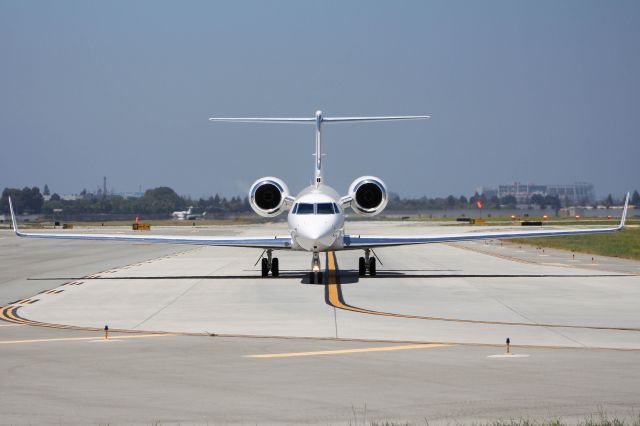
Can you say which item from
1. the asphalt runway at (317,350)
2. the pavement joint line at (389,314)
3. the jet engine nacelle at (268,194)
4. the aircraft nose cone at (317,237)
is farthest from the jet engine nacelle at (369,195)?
the aircraft nose cone at (317,237)

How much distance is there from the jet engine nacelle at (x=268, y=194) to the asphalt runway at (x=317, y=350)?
2984 millimetres

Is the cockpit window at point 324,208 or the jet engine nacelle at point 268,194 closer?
the cockpit window at point 324,208

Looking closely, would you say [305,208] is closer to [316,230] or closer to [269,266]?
[316,230]

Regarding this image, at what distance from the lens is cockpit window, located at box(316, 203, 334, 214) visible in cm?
3008

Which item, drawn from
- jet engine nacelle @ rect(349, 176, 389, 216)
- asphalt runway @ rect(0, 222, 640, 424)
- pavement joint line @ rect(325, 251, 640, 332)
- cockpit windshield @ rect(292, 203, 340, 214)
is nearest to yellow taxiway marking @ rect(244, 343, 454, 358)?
asphalt runway @ rect(0, 222, 640, 424)

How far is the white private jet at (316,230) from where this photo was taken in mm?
29609

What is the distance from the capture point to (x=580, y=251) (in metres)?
53.0

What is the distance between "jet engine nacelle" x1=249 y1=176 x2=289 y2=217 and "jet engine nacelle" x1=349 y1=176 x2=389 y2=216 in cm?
240

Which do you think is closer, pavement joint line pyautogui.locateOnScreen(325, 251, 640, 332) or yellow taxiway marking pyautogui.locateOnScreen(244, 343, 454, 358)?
yellow taxiway marking pyautogui.locateOnScreen(244, 343, 454, 358)

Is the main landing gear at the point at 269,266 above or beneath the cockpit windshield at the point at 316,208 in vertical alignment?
beneath

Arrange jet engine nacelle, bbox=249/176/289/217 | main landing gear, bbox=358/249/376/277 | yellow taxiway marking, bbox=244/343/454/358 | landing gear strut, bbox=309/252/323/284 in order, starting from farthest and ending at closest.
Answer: main landing gear, bbox=358/249/376/277 → jet engine nacelle, bbox=249/176/289/217 → landing gear strut, bbox=309/252/323/284 → yellow taxiway marking, bbox=244/343/454/358

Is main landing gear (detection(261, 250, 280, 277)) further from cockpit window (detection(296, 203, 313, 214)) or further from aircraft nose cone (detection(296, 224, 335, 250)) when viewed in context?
aircraft nose cone (detection(296, 224, 335, 250))

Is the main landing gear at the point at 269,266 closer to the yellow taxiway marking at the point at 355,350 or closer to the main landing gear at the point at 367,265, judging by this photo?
the main landing gear at the point at 367,265

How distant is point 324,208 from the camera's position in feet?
99.0
